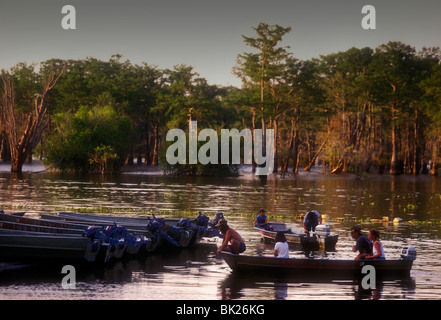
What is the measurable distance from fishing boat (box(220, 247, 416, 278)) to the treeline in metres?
64.4

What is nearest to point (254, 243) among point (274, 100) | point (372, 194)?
point (372, 194)

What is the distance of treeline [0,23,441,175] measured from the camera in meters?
88.3

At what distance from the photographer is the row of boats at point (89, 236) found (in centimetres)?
2027

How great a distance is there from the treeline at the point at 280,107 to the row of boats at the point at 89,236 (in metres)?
57.3

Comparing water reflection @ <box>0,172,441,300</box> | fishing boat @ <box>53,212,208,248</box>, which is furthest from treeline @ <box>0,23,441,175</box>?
fishing boat @ <box>53,212,208,248</box>

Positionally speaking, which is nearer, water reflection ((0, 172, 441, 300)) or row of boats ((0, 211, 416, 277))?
water reflection ((0, 172, 441, 300))

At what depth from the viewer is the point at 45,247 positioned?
66.5 feet

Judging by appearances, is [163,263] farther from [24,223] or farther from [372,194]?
[372,194]

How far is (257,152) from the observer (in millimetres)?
96750

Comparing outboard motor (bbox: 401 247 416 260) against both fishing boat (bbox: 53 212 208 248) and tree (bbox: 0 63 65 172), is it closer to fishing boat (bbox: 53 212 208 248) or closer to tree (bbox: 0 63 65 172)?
fishing boat (bbox: 53 212 208 248)

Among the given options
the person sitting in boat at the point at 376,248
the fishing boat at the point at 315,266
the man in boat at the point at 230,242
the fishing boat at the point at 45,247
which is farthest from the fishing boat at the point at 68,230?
the person sitting in boat at the point at 376,248

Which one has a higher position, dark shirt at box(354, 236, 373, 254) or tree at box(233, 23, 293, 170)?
tree at box(233, 23, 293, 170)

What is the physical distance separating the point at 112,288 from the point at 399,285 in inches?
339

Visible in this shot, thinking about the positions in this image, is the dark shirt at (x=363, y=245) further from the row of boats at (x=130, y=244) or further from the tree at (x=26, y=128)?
the tree at (x=26, y=128)
